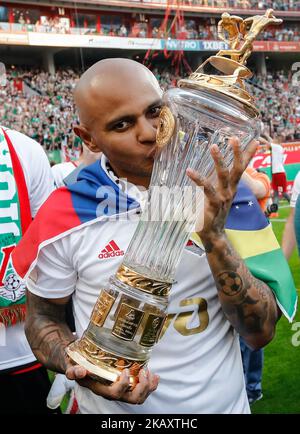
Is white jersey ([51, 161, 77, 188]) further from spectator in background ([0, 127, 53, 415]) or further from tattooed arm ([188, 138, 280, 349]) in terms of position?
tattooed arm ([188, 138, 280, 349])

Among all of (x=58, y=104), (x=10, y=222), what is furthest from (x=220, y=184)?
(x=58, y=104)

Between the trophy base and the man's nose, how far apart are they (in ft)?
1.40

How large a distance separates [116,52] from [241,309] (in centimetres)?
2642

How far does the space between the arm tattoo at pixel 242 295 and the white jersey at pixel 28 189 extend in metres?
0.97

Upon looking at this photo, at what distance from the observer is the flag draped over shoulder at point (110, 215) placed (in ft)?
3.99

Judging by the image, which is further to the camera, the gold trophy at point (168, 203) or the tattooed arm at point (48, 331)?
the tattooed arm at point (48, 331)

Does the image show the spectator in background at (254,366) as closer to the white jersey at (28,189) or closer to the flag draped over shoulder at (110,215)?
the white jersey at (28,189)

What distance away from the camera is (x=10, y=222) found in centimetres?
187

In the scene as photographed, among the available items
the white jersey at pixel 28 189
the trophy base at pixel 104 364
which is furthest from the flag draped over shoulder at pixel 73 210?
the white jersey at pixel 28 189

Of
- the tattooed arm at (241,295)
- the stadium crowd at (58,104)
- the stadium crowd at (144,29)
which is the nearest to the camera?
the tattooed arm at (241,295)

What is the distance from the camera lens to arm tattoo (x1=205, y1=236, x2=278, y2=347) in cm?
111

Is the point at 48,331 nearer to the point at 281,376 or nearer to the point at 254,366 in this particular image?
the point at 254,366

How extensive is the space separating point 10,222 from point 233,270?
39.2 inches

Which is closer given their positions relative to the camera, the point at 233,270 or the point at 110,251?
the point at 233,270
